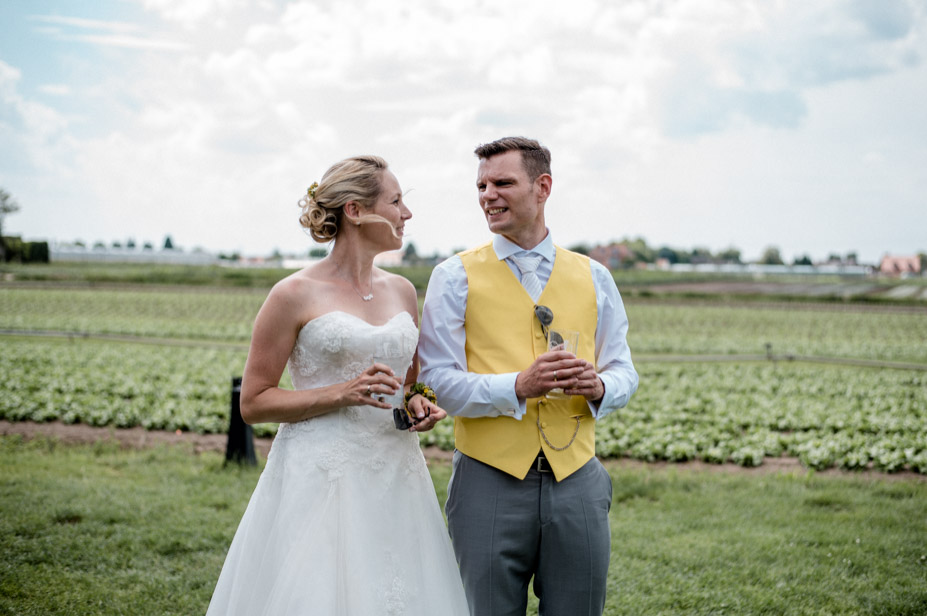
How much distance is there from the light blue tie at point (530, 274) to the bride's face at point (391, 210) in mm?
523

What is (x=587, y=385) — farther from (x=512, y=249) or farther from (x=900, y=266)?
(x=900, y=266)

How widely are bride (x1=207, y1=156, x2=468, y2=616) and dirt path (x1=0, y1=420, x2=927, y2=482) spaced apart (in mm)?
6041

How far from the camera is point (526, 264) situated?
10.2 feet

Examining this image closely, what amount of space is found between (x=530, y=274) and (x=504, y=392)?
0.56m

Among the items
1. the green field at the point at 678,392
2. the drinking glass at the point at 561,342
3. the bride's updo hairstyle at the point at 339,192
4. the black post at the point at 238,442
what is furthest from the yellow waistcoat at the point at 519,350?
the green field at the point at 678,392

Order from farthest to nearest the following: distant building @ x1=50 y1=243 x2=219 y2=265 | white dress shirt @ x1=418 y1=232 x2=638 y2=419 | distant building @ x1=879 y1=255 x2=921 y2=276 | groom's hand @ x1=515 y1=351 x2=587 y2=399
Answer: distant building @ x1=879 y1=255 x2=921 y2=276, distant building @ x1=50 y1=243 x2=219 y2=265, white dress shirt @ x1=418 y1=232 x2=638 y2=419, groom's hand @ x1=515 y1=351 x2=587 y2=399

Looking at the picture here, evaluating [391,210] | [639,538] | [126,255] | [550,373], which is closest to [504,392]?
[550,373]

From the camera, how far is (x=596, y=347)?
3281 millimetres

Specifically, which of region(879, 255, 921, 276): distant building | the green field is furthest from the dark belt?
region(879, 255, 921, 276): distant building

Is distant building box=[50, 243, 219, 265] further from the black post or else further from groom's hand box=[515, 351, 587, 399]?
groom's hand box=[515, 351, 587, 399]

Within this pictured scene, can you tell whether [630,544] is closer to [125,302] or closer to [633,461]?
[633,461]

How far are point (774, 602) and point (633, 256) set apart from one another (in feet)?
295

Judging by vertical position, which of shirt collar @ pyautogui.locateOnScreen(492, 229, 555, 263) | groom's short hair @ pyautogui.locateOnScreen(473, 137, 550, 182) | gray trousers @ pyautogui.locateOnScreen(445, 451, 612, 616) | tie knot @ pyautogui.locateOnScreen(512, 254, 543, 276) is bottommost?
gray trousers @ pyautogui.locateOnScreen(445, 451, 612, 616)

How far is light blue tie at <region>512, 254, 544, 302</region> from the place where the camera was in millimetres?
3098
